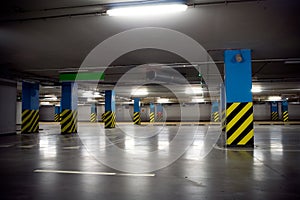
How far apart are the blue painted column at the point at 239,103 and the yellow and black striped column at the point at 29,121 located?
484 inches

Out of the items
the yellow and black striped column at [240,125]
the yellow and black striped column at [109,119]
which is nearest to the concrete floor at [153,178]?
the yellow and black striped column at [240,125]

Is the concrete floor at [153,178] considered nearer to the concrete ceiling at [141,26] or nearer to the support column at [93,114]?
the concrete ceiling at [141,26]

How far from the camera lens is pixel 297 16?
606 cm

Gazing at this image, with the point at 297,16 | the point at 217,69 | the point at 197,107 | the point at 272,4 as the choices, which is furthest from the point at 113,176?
the point at 197,107

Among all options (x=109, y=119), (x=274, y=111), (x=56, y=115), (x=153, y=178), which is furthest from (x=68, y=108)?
(x=274, y=111)

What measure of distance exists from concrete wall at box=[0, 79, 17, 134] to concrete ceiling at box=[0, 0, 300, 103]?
3.83m

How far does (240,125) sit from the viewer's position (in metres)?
8.48

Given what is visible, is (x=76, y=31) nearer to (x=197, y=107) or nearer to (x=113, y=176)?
(x=113, y=176)

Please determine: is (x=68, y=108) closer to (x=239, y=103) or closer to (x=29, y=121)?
(x=29, y=121)

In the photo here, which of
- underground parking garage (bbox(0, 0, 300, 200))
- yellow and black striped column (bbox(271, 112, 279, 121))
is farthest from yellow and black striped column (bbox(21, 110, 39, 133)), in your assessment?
yellow and black striped column (bbox(271, 112, 279, 121))

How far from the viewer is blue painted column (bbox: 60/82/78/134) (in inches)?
613

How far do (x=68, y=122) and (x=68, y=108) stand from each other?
2.87ft

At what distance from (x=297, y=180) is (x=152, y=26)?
4.76 m

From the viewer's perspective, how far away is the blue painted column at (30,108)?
52.8ft
